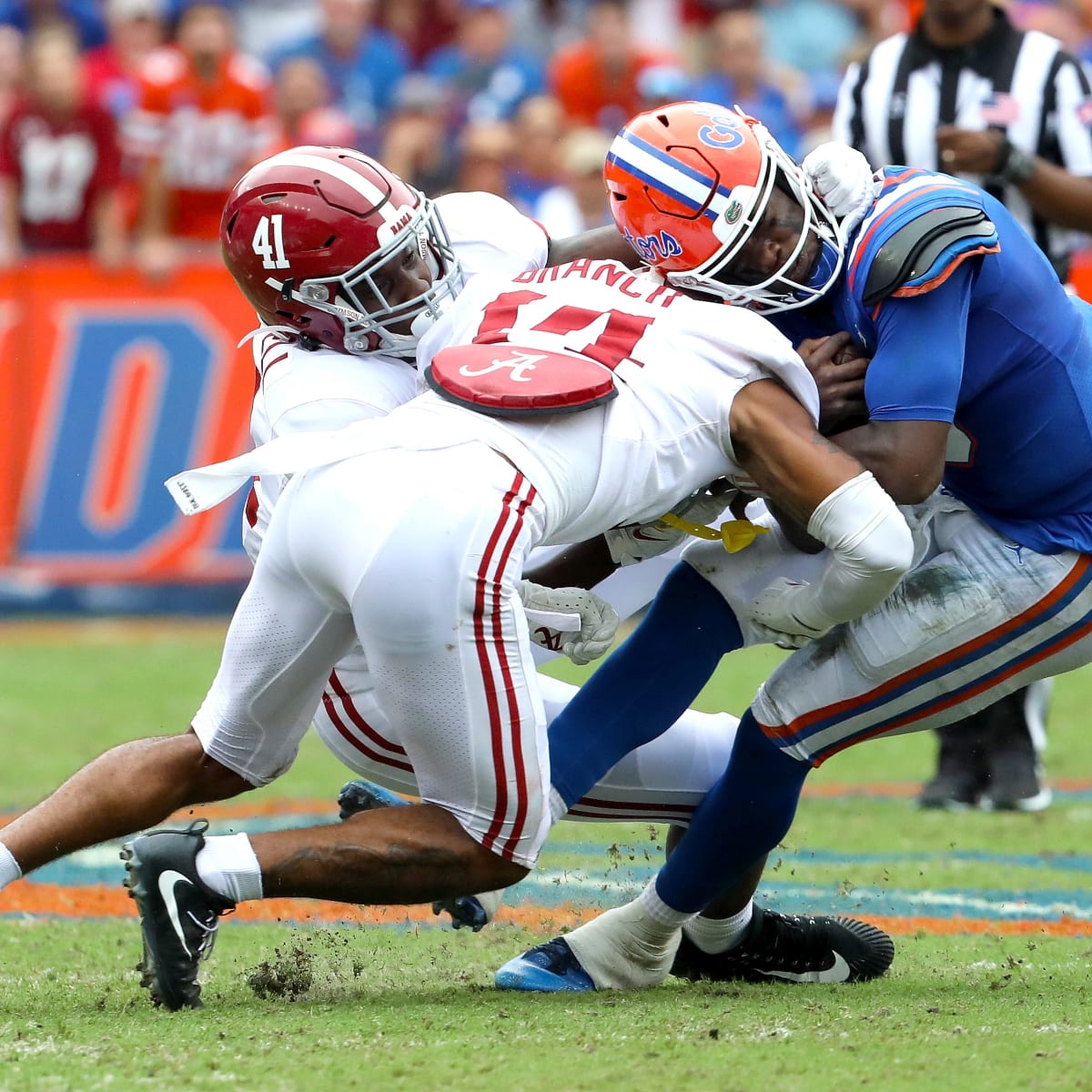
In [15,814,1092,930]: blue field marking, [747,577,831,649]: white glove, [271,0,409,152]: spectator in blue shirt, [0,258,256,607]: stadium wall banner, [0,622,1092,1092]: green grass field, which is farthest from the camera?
[271,0,409,152]: spectator in blue shirt

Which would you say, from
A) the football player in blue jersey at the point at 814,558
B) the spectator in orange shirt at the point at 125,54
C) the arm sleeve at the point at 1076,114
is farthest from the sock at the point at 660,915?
the spectator in orange shirt at the point at 125,54

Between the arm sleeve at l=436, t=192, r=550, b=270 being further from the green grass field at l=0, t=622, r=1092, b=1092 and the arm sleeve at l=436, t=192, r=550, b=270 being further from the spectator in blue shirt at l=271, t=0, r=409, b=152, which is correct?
the spectator in blue shirt at l=271, t=0, r=409, b=152

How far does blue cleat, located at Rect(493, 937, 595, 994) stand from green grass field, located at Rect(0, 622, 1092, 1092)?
56 millimetres

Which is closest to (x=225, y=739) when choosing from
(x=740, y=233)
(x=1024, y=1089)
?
(x=740, y=233)

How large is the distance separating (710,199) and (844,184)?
24 cm

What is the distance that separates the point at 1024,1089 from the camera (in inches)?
96.6

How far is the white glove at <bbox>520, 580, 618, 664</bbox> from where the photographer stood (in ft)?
10.6

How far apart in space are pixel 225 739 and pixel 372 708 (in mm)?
328

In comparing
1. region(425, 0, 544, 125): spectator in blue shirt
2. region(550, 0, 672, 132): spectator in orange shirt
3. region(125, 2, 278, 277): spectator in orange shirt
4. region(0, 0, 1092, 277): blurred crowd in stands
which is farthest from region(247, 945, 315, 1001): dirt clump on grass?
region(425, 0, 544, 125): spectator in blue shirt

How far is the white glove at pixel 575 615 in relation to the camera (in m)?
3.22

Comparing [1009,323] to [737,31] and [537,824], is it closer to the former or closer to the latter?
[537,824]

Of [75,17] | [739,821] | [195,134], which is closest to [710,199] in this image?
[739,821]

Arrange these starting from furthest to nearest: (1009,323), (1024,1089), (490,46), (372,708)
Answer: (490,46)
(372,708)
(1009,323)
(1024,1089)

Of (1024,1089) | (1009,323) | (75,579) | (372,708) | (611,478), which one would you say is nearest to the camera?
(1024,1089)
